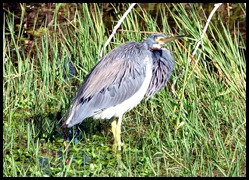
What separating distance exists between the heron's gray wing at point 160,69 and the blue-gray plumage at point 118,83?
48 millimetres

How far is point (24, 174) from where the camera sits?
476 cm

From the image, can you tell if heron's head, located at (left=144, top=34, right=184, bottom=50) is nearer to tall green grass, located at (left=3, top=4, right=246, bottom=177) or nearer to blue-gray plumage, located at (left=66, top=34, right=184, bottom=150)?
blue-gray plumage, located at (left=66, top=34, right=184, bottom=150)

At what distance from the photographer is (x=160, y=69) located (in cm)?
614

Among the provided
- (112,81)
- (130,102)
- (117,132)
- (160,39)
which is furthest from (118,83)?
(160,39)

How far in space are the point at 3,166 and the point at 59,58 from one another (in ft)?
7.58

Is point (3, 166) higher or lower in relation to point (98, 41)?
lower

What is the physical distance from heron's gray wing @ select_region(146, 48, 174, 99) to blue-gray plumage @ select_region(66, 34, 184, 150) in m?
0.05

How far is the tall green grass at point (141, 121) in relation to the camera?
5.16 meters

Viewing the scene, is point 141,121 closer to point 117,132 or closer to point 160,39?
point 117,132

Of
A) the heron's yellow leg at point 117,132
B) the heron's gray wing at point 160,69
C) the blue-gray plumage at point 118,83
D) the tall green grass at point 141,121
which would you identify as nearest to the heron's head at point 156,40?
the blue-gray plumage at point 118,83

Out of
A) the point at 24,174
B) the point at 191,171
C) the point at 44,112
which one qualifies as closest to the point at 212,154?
the point at 191,171

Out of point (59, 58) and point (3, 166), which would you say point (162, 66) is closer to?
point (59, 58)

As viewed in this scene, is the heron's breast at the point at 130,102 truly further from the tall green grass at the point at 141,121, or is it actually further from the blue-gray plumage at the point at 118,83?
the tall green grass at the point at 141,121

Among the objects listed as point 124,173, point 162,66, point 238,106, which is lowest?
point 124,173
